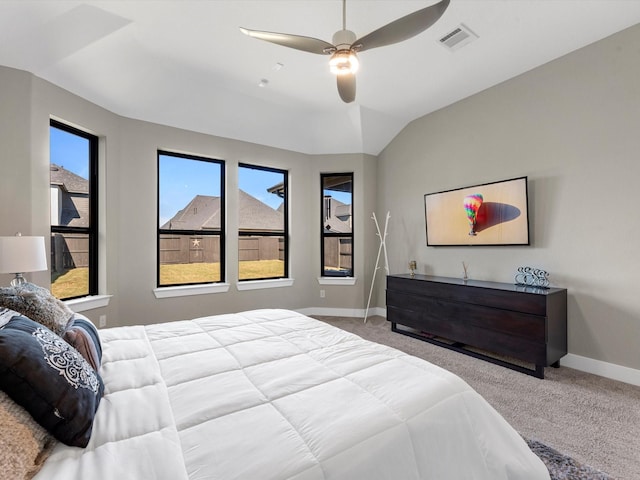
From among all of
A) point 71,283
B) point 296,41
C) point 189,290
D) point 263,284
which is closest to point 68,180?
point 71,283

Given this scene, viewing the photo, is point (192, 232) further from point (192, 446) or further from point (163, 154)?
point (192, 446)

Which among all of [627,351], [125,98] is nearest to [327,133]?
[125,98]

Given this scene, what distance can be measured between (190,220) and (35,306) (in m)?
2.87

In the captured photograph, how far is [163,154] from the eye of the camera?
3977 mm

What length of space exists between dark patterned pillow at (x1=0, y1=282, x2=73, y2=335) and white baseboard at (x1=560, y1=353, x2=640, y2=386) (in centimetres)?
387

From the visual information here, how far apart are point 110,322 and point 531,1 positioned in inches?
190

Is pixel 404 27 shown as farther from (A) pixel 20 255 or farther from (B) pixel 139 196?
(B) pixel 139 196

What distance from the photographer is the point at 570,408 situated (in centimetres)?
222

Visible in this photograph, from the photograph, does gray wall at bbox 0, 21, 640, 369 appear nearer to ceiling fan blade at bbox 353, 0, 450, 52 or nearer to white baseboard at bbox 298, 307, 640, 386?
white baseboard at bbox 298, 307, 640, 386

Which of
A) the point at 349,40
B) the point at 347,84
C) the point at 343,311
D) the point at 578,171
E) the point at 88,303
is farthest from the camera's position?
the point at 343,311

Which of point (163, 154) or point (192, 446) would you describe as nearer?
point (192, 446)

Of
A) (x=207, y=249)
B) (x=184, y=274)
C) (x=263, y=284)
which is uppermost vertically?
(x=207, y=249)

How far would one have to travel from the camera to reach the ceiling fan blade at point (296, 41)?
193cm

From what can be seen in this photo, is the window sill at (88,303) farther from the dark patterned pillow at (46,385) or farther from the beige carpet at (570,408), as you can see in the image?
the beige carpet at (570,408)
